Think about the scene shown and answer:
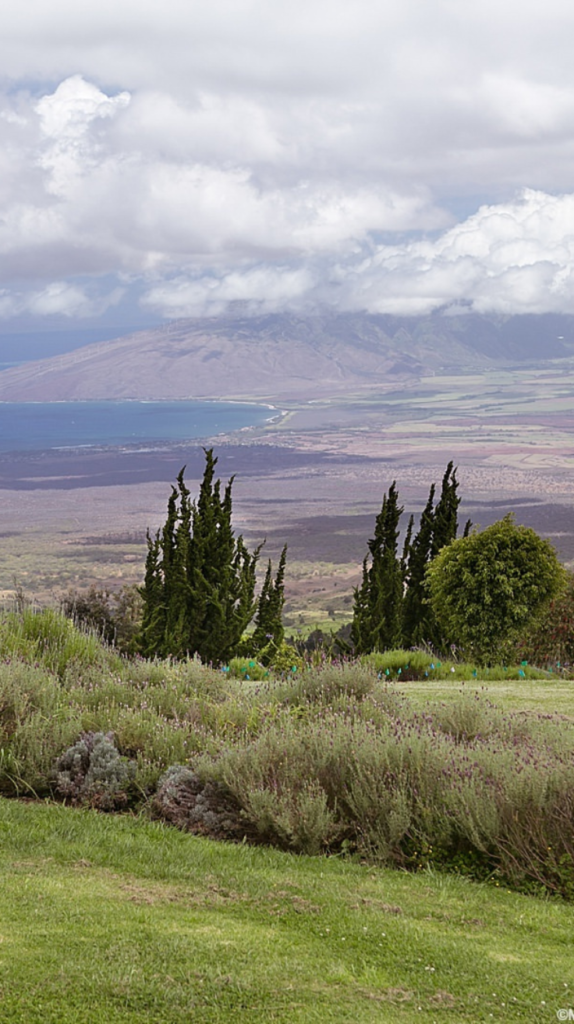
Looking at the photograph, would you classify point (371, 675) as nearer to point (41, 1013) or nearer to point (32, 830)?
point (32, 830)

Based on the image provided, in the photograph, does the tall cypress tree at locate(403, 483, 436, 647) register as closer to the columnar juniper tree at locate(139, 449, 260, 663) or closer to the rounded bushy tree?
the columnar juniper tree at locate(139, 449, 260, 663)

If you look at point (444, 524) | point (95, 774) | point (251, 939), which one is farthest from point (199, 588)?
point (251, 939)

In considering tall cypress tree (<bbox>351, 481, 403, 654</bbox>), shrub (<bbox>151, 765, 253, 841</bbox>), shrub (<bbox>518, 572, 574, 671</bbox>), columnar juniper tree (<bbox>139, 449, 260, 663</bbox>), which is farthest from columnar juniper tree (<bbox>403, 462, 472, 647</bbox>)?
shrub (<bbox>151, 765, 253, 841</bbox>)

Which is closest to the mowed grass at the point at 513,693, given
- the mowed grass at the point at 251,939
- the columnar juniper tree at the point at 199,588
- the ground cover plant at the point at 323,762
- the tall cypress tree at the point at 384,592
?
the ground cover plant at the point at 323,762

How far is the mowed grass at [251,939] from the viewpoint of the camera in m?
4.01

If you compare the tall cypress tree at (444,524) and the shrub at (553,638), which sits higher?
the tall cypress tree at (444,524)

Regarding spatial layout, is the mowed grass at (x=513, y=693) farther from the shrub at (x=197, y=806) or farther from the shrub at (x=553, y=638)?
the shrub at (x=553, y=638)

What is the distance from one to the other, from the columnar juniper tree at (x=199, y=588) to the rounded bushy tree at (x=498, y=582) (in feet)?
31.4

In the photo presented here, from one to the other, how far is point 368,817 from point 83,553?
144 m

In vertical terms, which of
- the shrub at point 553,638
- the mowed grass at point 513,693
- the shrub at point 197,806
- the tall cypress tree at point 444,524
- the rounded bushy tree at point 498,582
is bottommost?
the shrub at point 553,638

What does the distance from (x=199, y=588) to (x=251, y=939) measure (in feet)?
77.5

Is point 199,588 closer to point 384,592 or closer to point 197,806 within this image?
point 384,592

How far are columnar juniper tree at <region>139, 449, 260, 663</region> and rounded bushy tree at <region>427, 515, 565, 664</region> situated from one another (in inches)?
377

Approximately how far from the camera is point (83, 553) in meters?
147
